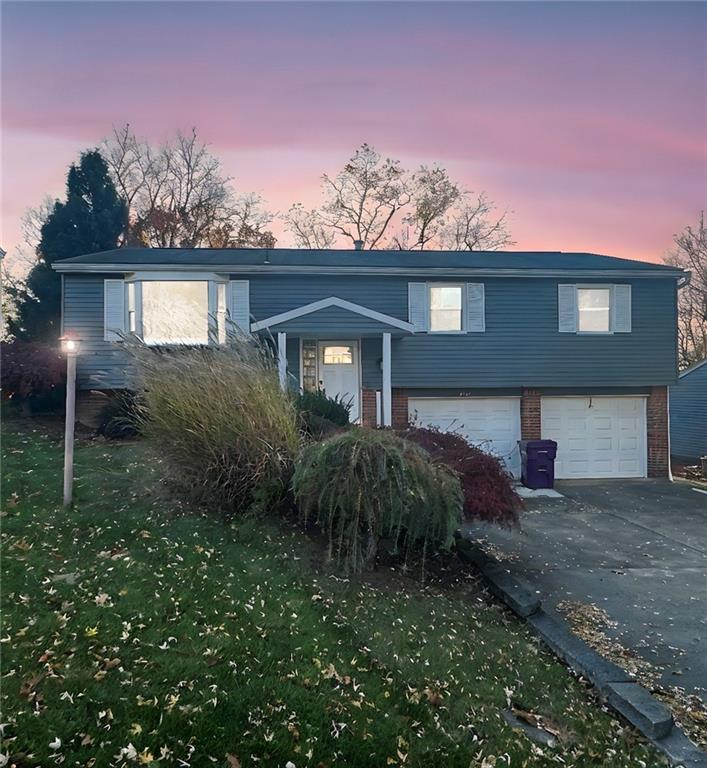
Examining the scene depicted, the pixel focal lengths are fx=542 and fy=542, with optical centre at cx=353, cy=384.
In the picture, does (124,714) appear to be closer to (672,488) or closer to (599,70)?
(599,70)

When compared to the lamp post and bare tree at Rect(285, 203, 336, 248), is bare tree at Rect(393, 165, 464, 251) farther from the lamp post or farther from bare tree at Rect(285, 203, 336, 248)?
the lamp post

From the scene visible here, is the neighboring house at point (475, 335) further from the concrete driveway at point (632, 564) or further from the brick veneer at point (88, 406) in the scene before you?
the concrete driveway at point (632, 564)

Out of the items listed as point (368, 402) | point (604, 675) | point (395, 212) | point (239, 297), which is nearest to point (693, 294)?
point (395, 212)

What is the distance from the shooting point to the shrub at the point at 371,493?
447 cm

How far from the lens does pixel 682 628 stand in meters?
4.51

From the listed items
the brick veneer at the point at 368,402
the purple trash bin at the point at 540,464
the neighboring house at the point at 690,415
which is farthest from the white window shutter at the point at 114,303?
the neighboring house at the point at 690,415

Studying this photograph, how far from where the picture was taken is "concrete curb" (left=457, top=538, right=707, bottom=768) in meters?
2.93

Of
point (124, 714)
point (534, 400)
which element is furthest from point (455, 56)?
point (124, 714)

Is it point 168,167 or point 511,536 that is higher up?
point 168,167

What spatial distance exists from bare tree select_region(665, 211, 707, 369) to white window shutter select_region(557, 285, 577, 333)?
16128mm

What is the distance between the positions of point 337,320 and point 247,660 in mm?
8988

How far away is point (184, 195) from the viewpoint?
25.1m

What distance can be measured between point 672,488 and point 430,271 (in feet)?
23.1

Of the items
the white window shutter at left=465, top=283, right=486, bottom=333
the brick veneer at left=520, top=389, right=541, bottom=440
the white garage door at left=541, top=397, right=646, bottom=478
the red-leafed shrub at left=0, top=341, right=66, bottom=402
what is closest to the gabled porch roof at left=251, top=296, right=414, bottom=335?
the white window shutter at left=465, top=283, right=486, bottom=333
